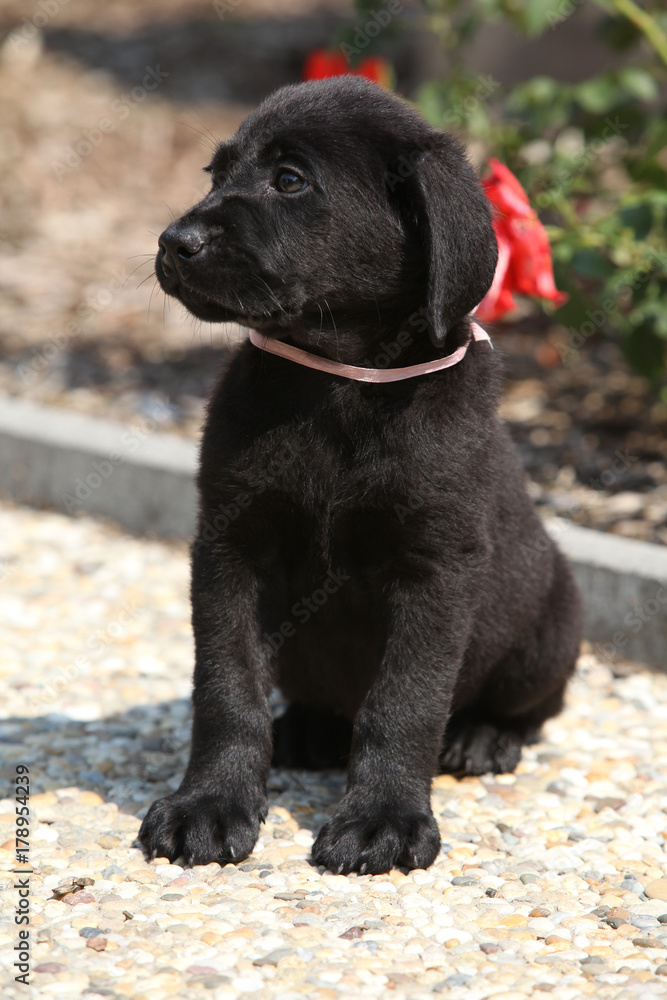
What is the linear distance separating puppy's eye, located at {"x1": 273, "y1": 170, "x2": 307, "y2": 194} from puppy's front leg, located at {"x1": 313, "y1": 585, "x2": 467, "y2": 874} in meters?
0.85

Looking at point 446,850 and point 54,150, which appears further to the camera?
point 54,150

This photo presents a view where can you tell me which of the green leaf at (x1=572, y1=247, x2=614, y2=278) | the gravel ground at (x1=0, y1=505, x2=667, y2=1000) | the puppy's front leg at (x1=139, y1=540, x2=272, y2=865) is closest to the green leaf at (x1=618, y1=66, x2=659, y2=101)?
the green leaf at (x1=572, y1=247, x2=614, y2=278)

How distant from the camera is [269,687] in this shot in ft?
8.86

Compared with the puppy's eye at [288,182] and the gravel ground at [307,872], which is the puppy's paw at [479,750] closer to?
the gravel ground at [307,872]

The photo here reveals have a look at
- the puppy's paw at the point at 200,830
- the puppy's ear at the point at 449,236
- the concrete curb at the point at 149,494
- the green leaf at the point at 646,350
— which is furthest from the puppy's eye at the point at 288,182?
Answer: the green leaf at the point at 646,350

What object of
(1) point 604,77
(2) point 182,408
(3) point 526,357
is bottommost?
(2) point 182,408

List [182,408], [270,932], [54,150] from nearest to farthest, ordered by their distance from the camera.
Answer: [270,932]
[182,408]
[54,150]

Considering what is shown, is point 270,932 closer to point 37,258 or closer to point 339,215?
point 339,215

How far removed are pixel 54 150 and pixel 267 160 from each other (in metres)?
6.07

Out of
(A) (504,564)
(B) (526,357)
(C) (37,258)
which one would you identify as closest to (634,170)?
(B) (526,357)

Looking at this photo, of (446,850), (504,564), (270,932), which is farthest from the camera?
(504,564)

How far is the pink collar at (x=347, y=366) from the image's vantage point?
2.55 m

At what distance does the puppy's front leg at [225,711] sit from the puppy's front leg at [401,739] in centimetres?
20

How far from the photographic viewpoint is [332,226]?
248 centimetres
